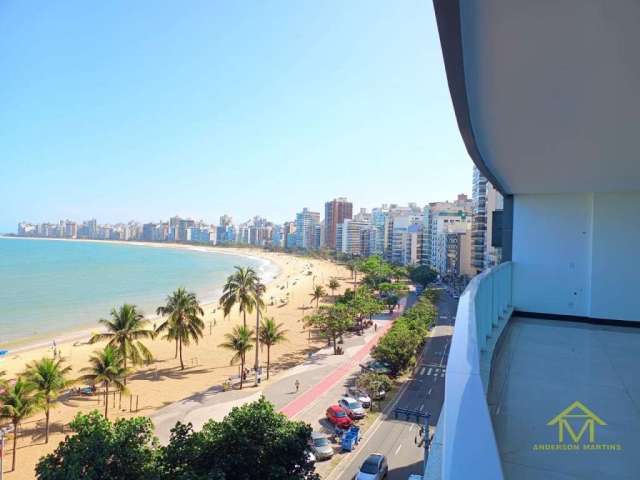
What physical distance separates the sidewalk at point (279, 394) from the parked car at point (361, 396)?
1.21m

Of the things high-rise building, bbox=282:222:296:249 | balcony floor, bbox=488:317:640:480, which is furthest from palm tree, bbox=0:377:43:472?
high-rise building, bbox=282:222:296:249

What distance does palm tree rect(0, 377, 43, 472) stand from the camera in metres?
10.3

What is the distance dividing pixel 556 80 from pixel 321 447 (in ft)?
36.9

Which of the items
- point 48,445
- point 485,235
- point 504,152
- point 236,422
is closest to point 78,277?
point 48,445

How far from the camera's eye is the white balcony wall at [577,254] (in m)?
5.34

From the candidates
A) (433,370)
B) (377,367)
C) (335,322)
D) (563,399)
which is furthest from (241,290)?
(563,399)

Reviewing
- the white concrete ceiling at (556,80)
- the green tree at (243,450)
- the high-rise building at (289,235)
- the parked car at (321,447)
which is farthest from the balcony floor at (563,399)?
the high-rise building at (289,235)

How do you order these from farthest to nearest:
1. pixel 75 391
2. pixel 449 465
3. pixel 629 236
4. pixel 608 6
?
pixel 75 391 → pixel 629 236 → pixel 608 6 → pixel 449 465

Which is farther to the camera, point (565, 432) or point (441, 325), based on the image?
point (441, 325)

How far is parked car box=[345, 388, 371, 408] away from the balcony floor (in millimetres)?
11158

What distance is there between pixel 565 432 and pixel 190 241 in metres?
193

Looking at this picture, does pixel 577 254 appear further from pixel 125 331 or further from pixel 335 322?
pixel 335 322

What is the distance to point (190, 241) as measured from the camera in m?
185

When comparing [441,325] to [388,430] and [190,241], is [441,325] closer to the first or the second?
[388,430]
